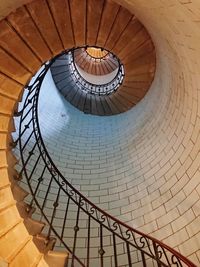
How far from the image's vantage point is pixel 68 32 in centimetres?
289

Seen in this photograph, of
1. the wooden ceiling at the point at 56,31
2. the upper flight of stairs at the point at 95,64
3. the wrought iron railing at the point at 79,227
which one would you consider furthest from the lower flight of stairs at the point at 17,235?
the upper flight of stairs at the point at 95,64

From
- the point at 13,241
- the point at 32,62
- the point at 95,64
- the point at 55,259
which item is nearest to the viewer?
the point at 13,241

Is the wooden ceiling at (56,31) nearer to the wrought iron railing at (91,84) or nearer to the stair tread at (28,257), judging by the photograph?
the stair tread at (28,257)

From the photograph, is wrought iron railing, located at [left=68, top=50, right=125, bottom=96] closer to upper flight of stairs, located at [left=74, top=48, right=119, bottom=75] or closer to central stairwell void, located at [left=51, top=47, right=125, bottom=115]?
central stairwell void, located at [left=51, top=47, right=125, bottom=115]

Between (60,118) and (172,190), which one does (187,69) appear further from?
(60,118)

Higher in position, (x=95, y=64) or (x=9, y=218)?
(x=95, y=64)

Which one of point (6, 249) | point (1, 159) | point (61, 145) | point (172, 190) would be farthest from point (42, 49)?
point (61, 145)

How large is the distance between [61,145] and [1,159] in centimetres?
308

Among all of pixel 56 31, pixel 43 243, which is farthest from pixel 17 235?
pixel 56 31

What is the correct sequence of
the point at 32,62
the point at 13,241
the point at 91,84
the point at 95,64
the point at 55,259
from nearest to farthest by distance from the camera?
1. the point at 13,241
2. the point at 32,62
3. the point at 55,259
4. the point at 91,84
5. the point at 95,64

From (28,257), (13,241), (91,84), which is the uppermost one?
(91,84)

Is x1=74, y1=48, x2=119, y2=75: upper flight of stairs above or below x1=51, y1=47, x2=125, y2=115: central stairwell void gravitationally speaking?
above

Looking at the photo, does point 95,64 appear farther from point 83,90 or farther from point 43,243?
point 43,243

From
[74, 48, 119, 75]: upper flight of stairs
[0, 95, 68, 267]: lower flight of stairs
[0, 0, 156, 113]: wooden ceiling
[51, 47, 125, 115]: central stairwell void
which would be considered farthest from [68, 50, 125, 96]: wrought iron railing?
[0, 95, 68, 267]: lower flight of stairs
